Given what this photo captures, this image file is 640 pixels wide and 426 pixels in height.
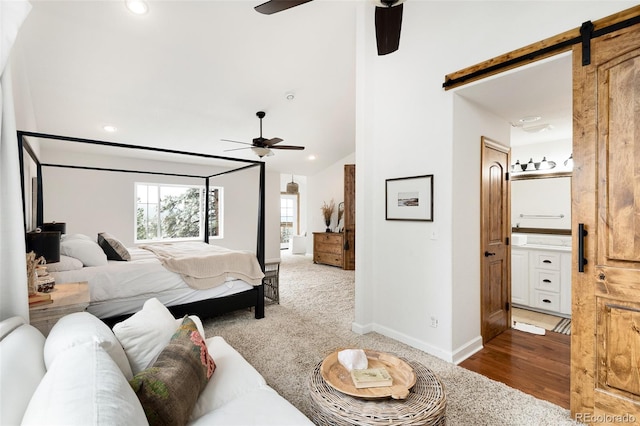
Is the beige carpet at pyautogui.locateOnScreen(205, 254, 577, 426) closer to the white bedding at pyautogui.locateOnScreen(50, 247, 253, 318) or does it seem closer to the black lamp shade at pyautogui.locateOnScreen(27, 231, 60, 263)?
the white bedding at pyautogui.locateOnScreen(50, 247, 253, 318)

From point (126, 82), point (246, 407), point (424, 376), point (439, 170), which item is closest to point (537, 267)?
point (439, 170)

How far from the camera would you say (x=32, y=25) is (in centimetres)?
270

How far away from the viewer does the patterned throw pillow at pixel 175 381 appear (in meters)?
0.98


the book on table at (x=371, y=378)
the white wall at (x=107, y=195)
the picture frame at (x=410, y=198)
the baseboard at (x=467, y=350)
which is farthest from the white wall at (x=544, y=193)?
the white wall at (x=107, y=195)

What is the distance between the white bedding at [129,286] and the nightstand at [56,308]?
598 millimetres

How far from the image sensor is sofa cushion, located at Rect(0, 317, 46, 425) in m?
0.74

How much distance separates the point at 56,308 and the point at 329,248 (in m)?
5.86

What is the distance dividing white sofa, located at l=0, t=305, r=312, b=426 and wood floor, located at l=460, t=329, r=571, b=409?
2.01 m

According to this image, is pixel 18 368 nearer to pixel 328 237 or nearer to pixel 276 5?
pixel 276 5

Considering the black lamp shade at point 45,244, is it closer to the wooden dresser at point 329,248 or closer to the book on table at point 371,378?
the book on table at point 371,378

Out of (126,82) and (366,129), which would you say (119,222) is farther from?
(366,129)

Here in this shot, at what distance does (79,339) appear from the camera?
3.45 ft

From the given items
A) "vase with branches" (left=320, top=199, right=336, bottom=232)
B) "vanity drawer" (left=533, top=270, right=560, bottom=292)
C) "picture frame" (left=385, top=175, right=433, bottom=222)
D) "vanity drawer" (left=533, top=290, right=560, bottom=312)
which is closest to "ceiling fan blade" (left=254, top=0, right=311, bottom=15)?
"picture frame" (left=385, top=175, right=433, bottom=222)

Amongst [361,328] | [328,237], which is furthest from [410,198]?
[328,237]
